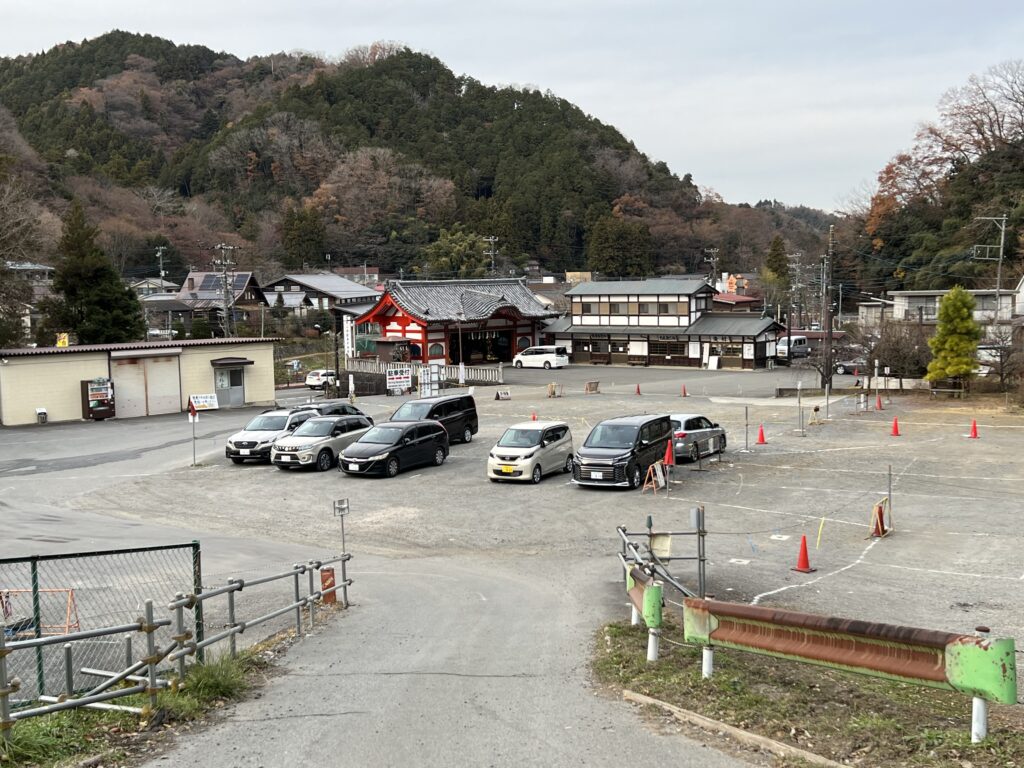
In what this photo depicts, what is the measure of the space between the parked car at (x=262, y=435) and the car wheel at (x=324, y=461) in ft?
6.82

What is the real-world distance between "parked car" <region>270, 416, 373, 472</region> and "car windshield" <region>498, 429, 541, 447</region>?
517 centimetres

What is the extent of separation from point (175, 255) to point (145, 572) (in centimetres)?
8675

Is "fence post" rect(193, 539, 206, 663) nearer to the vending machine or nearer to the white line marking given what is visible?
the white line marking

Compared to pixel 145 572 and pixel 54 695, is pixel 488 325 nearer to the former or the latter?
pixel 145 572

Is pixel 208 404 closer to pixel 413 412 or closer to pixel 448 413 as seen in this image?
pixel 413 412

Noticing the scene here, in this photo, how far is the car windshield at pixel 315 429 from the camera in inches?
978

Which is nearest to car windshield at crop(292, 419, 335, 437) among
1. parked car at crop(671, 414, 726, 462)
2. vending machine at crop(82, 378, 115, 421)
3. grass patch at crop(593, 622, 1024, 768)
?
parked car at crop(671, 414, 726, 462)

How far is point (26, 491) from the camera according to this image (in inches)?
884

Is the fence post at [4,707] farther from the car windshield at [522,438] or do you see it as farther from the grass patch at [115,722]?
the car windshield at [522,438]

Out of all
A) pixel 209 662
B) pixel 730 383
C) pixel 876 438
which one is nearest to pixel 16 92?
pixel 730 383

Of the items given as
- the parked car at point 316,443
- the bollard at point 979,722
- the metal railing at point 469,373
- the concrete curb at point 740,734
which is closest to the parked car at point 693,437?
the parked car at point 316,443

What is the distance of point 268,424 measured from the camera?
26.9 meters

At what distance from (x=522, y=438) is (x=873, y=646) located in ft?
52.2

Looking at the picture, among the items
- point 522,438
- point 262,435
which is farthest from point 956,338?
point 262,435
